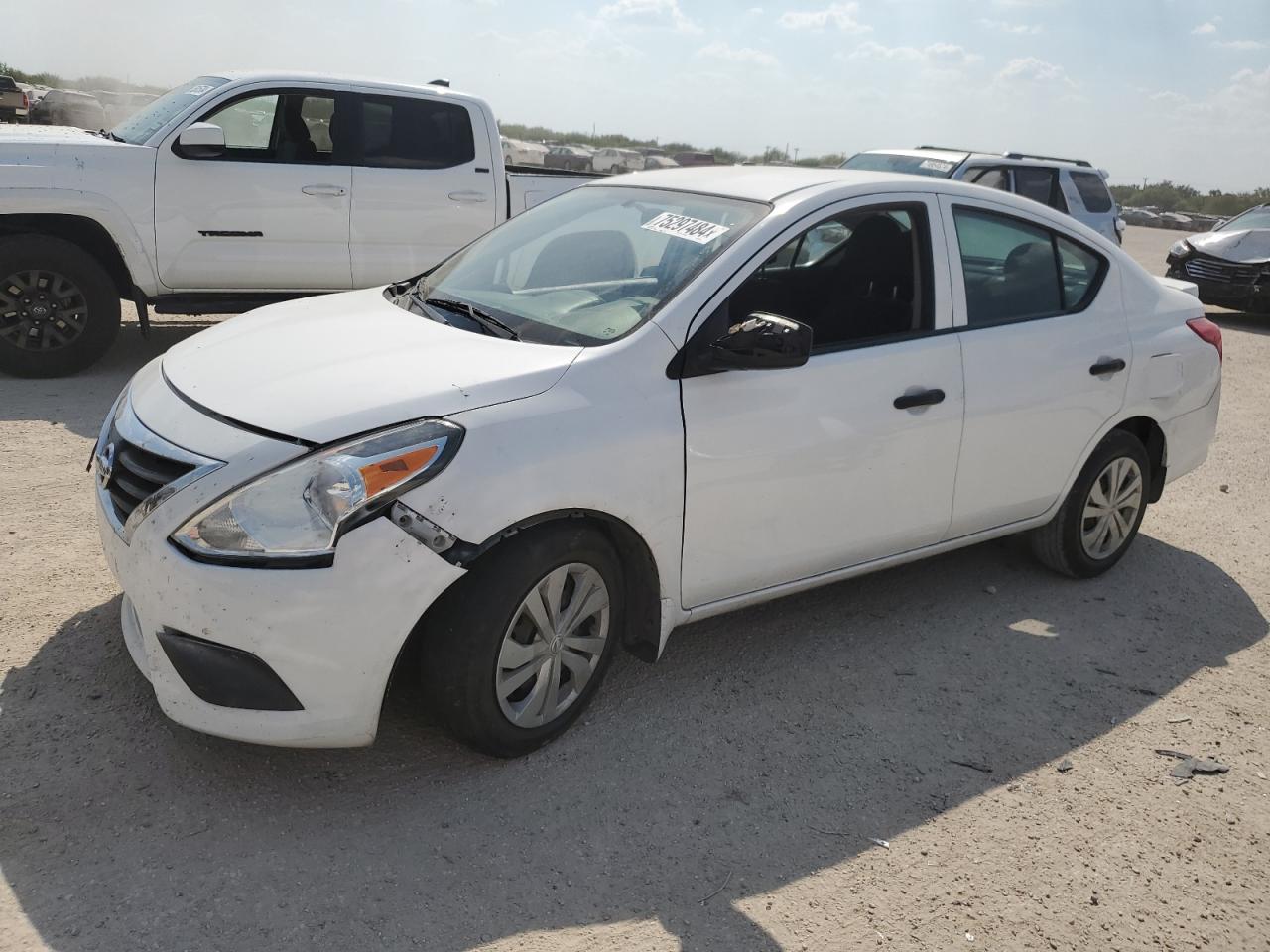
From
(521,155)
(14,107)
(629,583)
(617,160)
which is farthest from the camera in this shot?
(617,160)

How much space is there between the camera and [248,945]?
8.55ft

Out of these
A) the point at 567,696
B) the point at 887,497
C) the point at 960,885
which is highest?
the point at 887,497

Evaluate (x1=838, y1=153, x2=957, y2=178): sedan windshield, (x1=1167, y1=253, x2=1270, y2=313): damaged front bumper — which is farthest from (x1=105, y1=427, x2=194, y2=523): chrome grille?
(x1=1167, y1=253, x2=1270, y2=313): damaged front bumper

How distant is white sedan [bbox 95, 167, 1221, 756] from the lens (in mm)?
2939

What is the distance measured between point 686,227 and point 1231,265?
12.5 m

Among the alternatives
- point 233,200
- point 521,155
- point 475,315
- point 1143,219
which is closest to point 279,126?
point 233,200

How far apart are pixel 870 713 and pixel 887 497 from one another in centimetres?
77

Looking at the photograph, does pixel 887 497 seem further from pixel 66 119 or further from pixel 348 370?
pixel 66 119

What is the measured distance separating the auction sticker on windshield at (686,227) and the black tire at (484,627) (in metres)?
1.14

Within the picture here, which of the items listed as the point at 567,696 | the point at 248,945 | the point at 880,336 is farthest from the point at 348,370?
the point at 880,336

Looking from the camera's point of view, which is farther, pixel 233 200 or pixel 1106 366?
pixel 233 200

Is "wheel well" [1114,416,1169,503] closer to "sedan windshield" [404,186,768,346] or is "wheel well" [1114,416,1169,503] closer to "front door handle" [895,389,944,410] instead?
"front door handle" [895,389,944,410]

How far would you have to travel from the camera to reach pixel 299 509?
9.50ft

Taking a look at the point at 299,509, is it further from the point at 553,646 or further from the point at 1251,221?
the point at 1251,221
